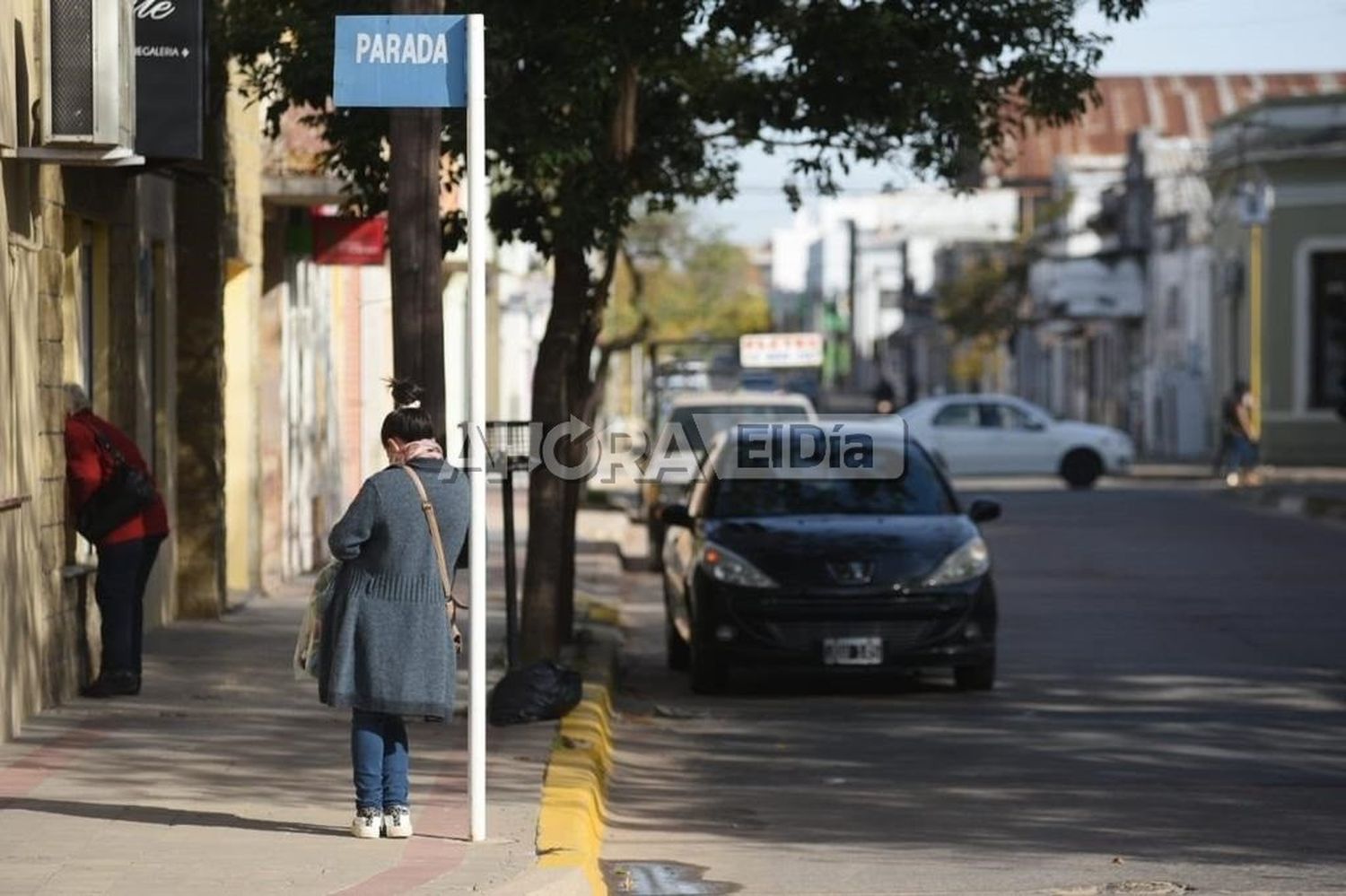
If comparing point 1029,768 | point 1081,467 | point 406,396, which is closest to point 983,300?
point 1081,467

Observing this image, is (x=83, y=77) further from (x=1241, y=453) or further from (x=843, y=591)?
(x=1241, y=453)

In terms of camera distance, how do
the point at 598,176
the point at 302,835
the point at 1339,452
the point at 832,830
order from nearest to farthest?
the point at 302,835
the point at 832,830
the point at 598,176
the point at 1339,452

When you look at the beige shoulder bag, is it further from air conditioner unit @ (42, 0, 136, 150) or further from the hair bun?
air conditioner unit @ (42, 0, 136, 150)

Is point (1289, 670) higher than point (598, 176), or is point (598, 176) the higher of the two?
point (598, 176)

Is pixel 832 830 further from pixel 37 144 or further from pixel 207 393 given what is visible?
pixel 207 393

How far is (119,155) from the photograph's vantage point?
42.1 ft

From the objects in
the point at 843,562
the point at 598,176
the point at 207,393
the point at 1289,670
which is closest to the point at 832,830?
the point at 843,562

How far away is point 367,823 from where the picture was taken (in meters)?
9.45

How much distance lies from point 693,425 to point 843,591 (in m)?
12.2

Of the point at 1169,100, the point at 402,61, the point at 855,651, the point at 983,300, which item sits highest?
the point at 1169,100

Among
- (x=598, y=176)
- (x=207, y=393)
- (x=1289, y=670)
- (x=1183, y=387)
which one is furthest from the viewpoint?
(x=1183, y=387)

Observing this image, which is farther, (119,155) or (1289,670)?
(1289,670)

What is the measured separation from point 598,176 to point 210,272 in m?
4.67

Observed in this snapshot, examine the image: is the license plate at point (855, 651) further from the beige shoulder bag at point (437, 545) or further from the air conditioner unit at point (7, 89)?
the beige shoulder bag at point (437, 545)
